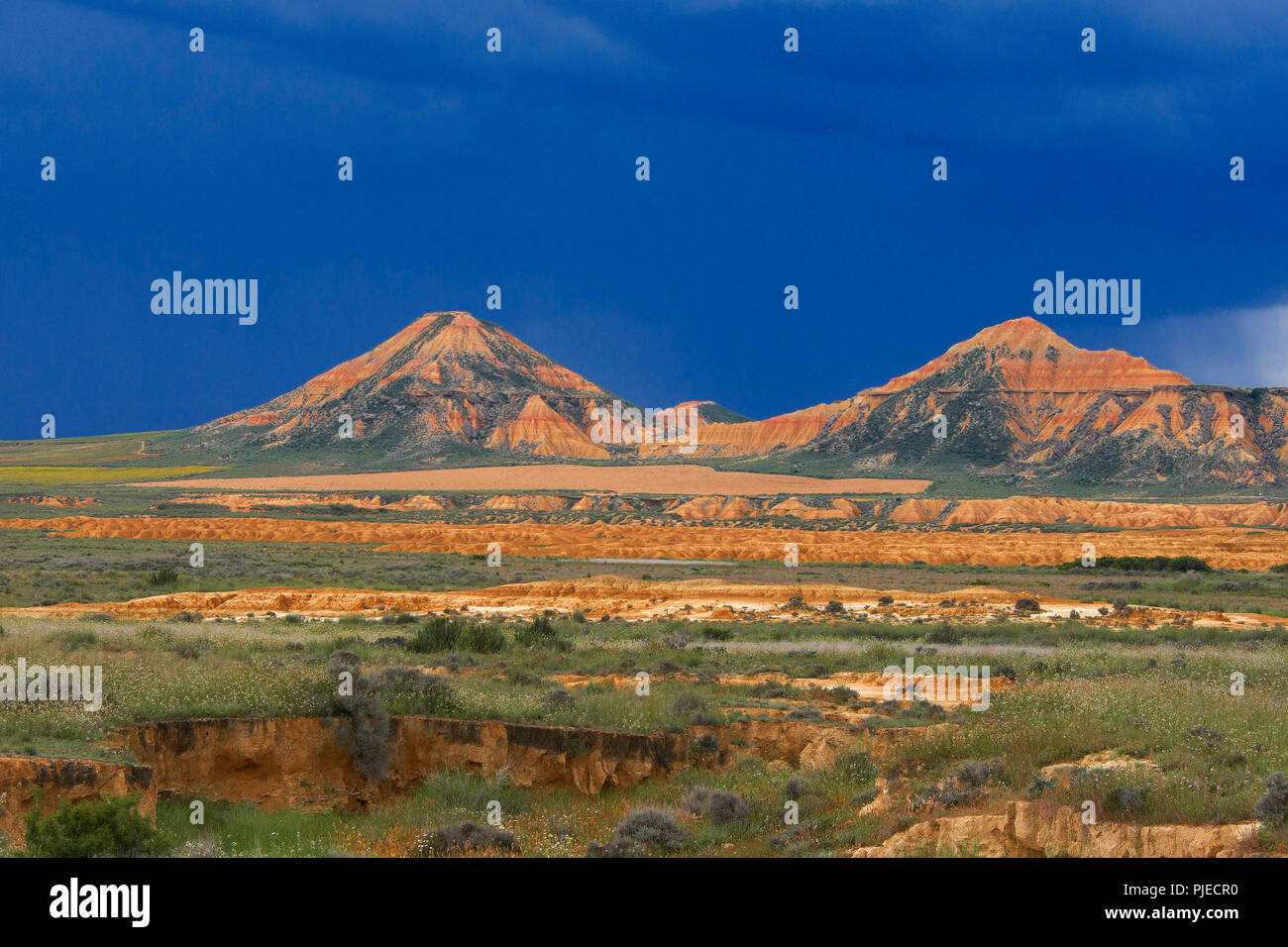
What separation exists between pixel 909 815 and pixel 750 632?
654 inches

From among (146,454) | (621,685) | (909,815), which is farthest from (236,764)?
(146,454)

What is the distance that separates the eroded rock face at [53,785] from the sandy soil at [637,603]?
18.6 metres

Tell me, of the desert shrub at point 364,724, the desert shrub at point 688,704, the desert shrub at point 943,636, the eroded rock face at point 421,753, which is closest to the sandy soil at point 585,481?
the desert shrub at point 943,636

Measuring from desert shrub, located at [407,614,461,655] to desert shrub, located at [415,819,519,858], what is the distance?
11.0 metres

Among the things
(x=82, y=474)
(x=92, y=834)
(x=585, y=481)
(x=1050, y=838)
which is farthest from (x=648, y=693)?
(x=82, y=474)

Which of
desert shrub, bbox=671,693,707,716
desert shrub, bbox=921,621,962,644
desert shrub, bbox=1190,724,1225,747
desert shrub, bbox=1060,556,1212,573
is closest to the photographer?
desert shrub, bbox=1190,724,1225,747

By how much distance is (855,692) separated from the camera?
17.6 metres

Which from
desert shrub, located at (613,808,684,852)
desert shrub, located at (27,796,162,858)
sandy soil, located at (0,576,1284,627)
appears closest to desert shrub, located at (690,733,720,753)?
desert shrub, located at (613,808,684,852)

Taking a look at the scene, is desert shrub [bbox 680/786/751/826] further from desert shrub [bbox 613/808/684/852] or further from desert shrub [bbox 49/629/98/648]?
desert shrub [bbox 49/629/98/648]

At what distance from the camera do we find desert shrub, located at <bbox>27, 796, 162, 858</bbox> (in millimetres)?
9328

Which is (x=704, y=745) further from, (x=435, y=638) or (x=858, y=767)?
(x=435, y=638)

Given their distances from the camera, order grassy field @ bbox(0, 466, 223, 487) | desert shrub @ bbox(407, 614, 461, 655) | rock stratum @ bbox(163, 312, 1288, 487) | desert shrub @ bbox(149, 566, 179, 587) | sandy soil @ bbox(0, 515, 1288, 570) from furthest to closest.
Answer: grassy field @ bbox(0, 466, 223, 487)
rock stratum @ bbox(163, 312, 1288, 487)
sandy soil @ bbox(0, 515, 1288, 570)
desert shrub @ bbox(149, 566, 179, 587)
desert shrub @ bbox(407, 614, 461, 655)

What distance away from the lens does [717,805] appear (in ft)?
38.2

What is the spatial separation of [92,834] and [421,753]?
18.1ft
